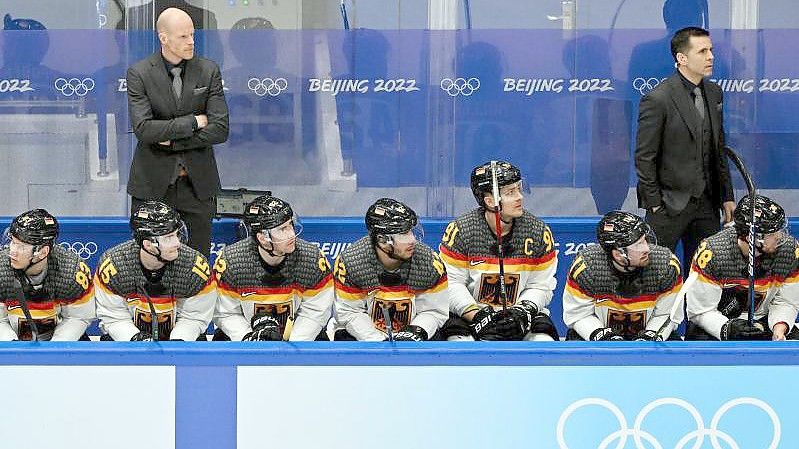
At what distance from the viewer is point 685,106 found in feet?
25.4

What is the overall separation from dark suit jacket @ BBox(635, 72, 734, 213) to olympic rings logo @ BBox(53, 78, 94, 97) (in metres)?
3.95

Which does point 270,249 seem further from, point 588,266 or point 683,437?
point 683,437

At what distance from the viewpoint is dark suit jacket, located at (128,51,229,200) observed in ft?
25.3

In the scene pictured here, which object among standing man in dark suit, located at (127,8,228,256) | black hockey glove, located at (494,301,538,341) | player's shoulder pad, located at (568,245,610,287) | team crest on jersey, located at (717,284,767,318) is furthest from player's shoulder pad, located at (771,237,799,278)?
standing man in dark suit, located at (127,8,228,256)

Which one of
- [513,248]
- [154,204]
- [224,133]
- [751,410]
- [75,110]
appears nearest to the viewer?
[751,410]

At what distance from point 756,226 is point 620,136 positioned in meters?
3.13

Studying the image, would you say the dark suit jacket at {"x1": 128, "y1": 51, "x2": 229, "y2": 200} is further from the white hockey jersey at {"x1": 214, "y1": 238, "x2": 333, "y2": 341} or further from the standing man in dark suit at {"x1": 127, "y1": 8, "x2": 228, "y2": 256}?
the white hockey jersey at {"x1": 214, "y1": 238, "x2": 333, "y2": 341}

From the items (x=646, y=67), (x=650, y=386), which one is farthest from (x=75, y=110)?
(x=650, y=386)

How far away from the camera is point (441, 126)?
9773 mm

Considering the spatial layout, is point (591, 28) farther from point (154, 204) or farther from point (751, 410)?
point (751, 410)

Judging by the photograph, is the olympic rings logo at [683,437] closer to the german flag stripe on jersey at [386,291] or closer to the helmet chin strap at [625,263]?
the helmet chin strap at [625,263]

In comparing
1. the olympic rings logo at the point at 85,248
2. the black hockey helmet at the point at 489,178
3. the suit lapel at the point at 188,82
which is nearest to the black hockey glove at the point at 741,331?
the black hockey helmet at the point at 489,178

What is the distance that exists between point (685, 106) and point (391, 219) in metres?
2.08

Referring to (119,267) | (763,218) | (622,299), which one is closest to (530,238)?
(622,299)
